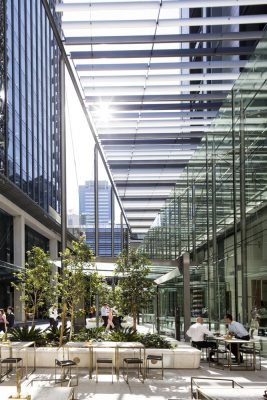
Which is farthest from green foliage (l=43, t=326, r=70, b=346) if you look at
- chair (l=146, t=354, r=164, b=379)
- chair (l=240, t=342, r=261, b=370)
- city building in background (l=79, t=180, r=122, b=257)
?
city building in background (l=79, t=180, r=122, b=257)

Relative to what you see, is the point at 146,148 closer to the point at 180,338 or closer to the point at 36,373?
the point at 180,338

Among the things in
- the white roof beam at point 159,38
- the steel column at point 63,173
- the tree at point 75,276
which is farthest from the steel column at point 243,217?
the steel column at point 63,173

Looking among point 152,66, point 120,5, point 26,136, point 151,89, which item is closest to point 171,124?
point 151,89

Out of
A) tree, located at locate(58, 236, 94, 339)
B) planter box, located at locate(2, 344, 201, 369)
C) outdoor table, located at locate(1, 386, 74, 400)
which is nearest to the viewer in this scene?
outdoor table, located at locate(1, 386, 74, 400)

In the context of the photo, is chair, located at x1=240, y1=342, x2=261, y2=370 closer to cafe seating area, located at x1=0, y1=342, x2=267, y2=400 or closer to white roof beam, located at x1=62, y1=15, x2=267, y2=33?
cafe seating area, located at x1=0, y1=342, x2=267, y2=400

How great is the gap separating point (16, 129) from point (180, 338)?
61.2ft

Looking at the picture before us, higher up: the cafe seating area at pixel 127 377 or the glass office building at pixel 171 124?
the glass office building at pixel 171 124

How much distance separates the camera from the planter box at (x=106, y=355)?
14.3 metres

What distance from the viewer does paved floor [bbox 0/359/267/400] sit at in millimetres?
11188

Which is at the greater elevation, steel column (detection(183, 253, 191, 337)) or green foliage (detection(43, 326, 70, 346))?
steel column (detection(183, 253, 191, 337))

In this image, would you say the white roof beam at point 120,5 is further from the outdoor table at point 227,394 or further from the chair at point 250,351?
the outdoor table at point 227,394

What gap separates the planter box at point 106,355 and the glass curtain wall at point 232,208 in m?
2.49

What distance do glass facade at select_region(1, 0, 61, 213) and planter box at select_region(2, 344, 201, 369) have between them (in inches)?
790

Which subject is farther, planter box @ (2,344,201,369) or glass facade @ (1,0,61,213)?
glass facade @ (1,0,61,213)
